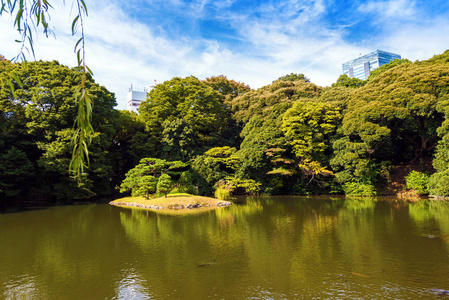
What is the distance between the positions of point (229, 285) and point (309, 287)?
53.8 inches

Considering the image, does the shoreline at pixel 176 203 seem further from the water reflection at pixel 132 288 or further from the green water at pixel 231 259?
the water reflection at pixel 132 288

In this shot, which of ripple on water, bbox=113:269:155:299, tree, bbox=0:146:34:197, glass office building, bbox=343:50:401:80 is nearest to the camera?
ripple on water, bbox=113:269:155:299

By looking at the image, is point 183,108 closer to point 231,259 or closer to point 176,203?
point 176,203

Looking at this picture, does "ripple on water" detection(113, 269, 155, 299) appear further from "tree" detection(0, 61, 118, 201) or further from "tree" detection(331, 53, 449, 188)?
"tree" detection(331, 53, 449, 188)

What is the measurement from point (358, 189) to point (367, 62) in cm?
11274

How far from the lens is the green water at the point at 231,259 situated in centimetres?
476

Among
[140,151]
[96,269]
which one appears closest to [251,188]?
[140,151]

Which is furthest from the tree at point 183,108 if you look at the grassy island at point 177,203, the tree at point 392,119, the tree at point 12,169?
the tree at point 392,119

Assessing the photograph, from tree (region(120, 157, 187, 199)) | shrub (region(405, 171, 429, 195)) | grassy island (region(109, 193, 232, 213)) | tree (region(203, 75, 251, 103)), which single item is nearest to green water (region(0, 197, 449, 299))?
grassy island (region(109, 193, 232, 213))

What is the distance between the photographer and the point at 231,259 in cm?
634

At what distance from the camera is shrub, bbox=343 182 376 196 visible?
19.8 metres

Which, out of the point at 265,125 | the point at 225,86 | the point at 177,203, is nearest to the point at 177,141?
the point at 265,125

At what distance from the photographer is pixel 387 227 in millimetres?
9219

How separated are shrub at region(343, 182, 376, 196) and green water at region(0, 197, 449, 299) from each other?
364 inches
